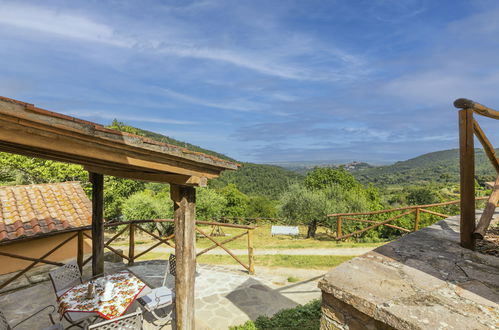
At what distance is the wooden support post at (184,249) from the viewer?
3.30 meters

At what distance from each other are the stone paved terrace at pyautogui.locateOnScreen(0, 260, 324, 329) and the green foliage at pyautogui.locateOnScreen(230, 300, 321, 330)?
243 millimetres

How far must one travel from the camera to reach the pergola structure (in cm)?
191

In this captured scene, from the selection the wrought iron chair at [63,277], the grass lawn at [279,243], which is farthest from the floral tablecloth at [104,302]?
the grass lawn at [279,243]

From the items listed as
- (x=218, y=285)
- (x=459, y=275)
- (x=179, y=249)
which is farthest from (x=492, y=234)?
(x=218, y=285)

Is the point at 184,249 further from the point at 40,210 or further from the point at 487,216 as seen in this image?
the point at 40,210

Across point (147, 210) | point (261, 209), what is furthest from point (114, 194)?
point (261, 209)

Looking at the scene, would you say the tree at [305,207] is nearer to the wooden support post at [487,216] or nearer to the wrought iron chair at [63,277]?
the wooden support post at [487,216]

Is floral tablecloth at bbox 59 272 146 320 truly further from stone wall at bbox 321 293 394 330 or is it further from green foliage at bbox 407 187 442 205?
green foliage at bbox 407 187 442 205

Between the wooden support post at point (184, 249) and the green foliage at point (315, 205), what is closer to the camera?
the wooden support post at point (184, 249)

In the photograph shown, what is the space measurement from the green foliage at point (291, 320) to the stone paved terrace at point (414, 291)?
1759 millimetres

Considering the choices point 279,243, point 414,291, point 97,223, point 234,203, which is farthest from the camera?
point 234,203

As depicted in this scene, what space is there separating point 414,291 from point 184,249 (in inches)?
96.5

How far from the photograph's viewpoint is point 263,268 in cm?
693

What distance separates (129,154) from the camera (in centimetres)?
253
